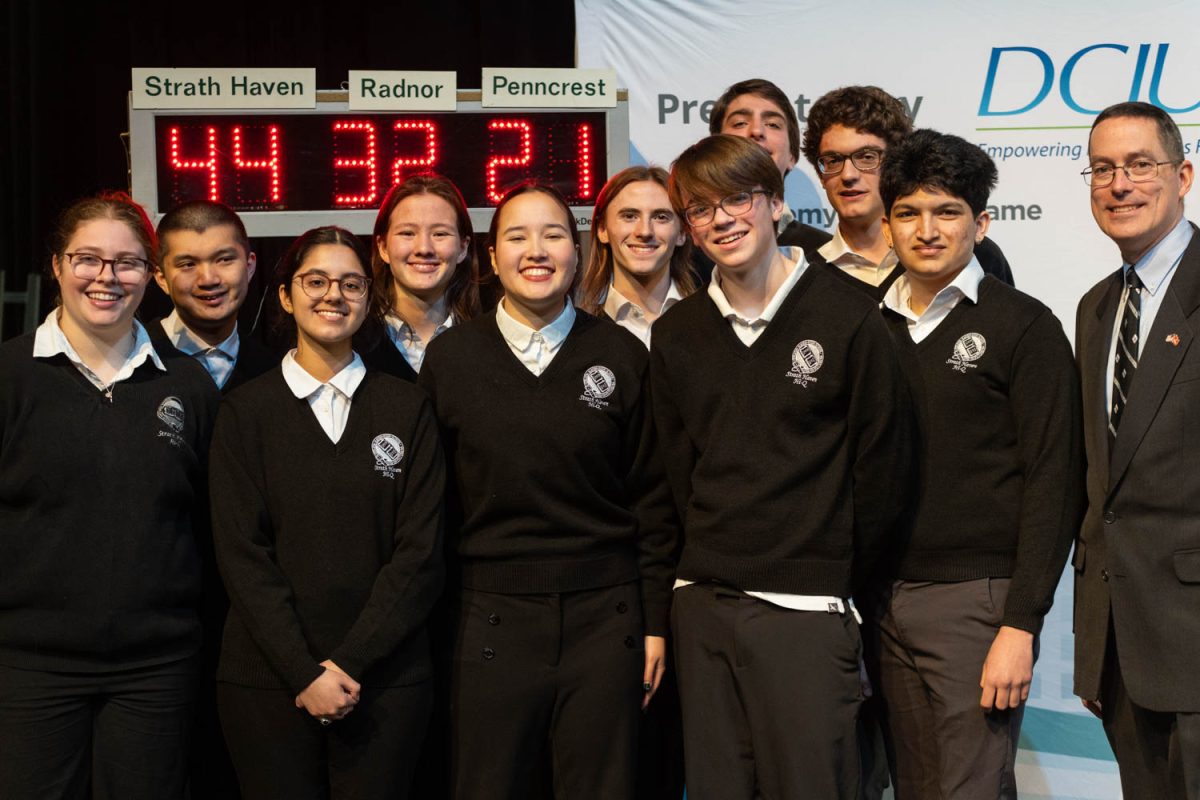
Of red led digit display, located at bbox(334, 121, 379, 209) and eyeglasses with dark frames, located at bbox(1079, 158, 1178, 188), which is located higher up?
red led digit display, located at bbox(334, 121, 379, 209)

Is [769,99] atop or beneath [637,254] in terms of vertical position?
atop

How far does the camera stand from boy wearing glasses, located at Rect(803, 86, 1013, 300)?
3.38 m

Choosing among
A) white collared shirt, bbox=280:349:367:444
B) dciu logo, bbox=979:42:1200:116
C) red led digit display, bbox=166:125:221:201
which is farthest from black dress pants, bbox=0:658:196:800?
dciu logo, bbox=979:42:1200:116

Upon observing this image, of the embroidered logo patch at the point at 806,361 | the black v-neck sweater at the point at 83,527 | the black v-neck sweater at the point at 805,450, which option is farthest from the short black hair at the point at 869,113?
the black v-neck sweater at the point at 83,527

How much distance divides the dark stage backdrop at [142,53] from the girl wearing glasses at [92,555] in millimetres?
2618

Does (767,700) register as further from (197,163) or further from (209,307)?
(197,163)

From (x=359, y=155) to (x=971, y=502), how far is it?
2401 millimetres

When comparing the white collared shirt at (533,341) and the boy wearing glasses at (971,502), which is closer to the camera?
the boy wearing glasses at (971,502)

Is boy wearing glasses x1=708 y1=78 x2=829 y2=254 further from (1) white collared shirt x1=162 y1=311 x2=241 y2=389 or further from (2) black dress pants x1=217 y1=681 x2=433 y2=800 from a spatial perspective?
(2) black dress pants x1=217 y1=681 x2=433 y2=800

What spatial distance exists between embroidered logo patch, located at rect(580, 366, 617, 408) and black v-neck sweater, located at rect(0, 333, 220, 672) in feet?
2.99

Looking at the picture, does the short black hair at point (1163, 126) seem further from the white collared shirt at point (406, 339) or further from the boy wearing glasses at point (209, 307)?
the boy wearing glasses at point (209, 307)

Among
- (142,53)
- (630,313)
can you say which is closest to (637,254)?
(630,313)

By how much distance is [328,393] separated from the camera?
2.64 m

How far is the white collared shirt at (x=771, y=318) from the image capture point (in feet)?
8.05
